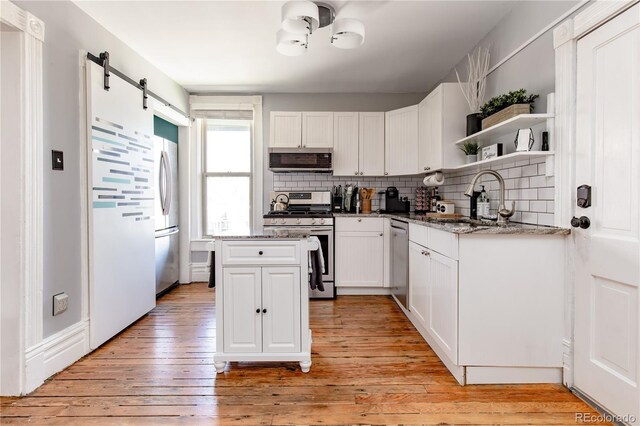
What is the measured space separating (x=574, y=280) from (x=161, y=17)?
3.36m

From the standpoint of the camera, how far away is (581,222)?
180 centimetres

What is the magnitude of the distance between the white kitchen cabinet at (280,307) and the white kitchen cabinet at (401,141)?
7.58 ft

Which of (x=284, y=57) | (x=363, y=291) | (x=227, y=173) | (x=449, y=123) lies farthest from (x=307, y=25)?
(x=363, y=291)

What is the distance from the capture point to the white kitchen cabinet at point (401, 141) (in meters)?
3.77

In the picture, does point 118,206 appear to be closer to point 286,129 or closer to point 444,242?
point 286,129

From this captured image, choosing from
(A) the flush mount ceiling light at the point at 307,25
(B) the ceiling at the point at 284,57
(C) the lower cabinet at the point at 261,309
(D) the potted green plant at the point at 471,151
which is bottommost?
(C) the lower cabinet at the point at 261,309

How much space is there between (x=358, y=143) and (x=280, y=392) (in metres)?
2.98

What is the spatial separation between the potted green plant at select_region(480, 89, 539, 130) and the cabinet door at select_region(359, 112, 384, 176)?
5.50ft

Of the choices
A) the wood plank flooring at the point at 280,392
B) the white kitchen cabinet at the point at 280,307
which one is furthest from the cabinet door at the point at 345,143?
the white kitchen cabinet at the point at 280,307

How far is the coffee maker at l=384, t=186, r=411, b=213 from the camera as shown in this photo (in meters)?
4.21

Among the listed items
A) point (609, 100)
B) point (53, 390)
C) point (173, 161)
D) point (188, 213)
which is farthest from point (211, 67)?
point (609, 100)

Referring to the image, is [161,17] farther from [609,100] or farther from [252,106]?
[609,100]

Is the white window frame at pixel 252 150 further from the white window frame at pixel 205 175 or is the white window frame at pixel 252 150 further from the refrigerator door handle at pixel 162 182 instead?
the refrigerator door handle at pixel 162 182

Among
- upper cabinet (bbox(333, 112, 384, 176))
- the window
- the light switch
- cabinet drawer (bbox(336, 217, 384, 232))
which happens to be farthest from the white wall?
upper cabinet (bbox(333, 112, 384, 176))
